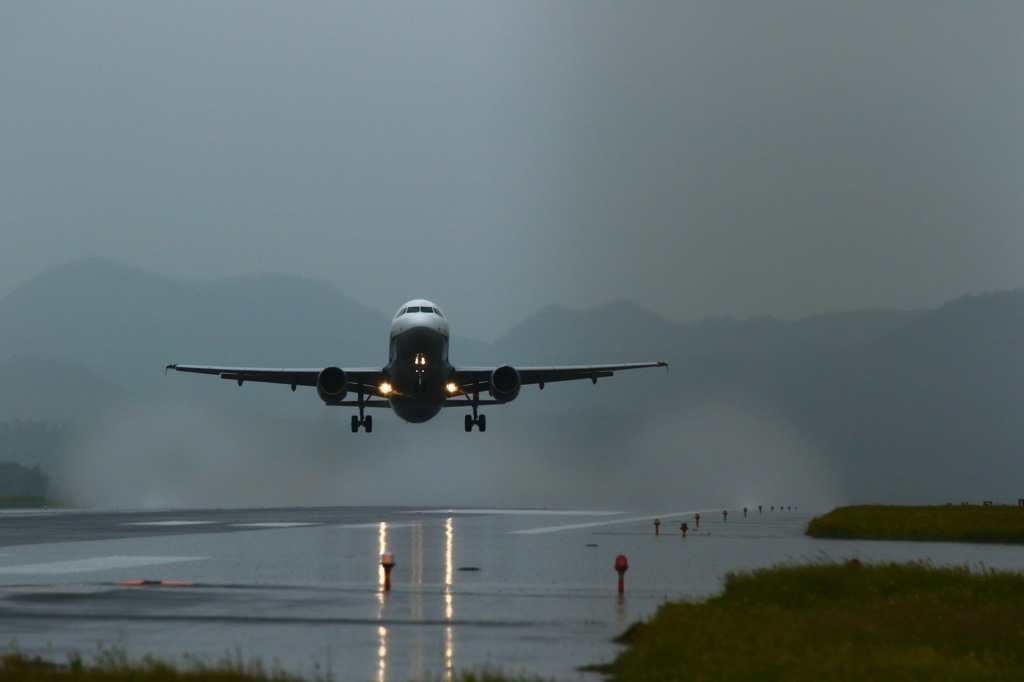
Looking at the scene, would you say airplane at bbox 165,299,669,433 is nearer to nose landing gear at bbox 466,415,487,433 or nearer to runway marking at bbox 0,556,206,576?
nose landing gear at bbox 466,415,487,433

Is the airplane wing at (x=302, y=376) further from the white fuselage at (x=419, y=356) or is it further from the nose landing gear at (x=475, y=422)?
the nose landing gear at (x=475, y=422)

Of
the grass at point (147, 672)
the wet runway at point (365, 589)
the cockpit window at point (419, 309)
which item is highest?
the cockpit window at point (419, 309)

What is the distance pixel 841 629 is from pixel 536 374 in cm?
6530

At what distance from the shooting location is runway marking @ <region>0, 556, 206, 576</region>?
107 feet

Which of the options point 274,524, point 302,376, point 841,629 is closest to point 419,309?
point 302,376

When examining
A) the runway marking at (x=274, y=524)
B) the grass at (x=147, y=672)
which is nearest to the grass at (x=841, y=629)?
the grass at (x=147, y=672)

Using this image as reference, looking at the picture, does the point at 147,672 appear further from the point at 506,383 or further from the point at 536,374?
the point at 536,374

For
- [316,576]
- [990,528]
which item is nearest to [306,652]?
[316,576]

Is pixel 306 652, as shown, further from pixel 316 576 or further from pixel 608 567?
pixel 608 567

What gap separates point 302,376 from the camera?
81562 millimetres

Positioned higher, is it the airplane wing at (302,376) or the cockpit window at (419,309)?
the cockpit window at (419,309)

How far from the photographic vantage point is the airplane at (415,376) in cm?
6994

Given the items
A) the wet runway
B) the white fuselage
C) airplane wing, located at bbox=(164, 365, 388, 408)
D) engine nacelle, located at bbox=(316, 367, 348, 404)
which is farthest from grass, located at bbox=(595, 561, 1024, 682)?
airplane wing, located at bbox=(164, 365, 388, 408)

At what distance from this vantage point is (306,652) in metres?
18.2
